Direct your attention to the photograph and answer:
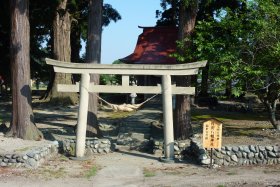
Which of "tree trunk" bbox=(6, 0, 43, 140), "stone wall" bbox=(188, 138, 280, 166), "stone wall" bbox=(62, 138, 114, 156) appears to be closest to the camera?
"stone wall" bbox=(188, 138, 280, 166)

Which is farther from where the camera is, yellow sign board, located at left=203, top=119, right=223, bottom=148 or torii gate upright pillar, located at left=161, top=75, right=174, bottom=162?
torii gate upright pillar, located at left=161, top=75, right=174, bottom=162

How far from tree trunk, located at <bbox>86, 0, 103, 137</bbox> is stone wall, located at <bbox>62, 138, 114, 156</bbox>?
5.73 ft

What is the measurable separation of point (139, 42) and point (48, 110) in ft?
33.1

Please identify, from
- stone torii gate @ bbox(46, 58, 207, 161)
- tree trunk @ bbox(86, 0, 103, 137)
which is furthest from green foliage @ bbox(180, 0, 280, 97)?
tree trunk @ bbox(86, 0, 103, 137)

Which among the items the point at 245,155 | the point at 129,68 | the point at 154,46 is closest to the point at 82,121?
the point at 129,68

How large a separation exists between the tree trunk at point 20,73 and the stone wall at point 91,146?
1.38 meters

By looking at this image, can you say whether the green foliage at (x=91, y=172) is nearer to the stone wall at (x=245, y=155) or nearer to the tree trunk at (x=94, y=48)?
the stone wall at (x=245, y=155)

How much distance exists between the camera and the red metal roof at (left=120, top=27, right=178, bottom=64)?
1104 inches

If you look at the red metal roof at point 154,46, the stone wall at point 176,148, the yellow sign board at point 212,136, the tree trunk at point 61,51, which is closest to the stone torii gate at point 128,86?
the stone wall at point 176,148

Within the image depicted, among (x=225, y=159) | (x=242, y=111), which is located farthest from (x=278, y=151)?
(x=242, y=111)

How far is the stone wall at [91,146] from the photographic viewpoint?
13125 mm

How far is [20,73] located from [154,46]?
16.8m

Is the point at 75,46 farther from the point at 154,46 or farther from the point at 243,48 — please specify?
the point at 243,48

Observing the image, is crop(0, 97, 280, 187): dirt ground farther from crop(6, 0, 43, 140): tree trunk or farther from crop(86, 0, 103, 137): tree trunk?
crop(86, 0, 103, 137): tree trunk
